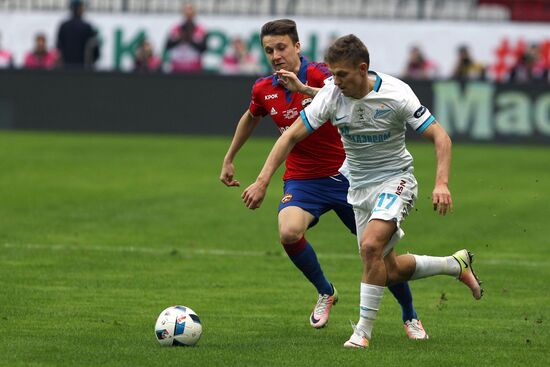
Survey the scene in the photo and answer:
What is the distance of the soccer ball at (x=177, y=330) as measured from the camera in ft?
27.9

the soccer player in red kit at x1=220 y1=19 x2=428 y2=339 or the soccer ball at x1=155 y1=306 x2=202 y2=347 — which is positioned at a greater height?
the soccer player in red kit at x1=220 y1=19 x2=428 y2=339

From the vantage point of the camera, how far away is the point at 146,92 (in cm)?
2741

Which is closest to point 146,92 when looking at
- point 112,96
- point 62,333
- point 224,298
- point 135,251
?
point 112,96

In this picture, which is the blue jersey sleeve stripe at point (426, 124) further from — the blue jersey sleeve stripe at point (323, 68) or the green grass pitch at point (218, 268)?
the blue jersey sleeve stripe at point (323, 68)

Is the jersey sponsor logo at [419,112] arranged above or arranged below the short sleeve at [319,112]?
above

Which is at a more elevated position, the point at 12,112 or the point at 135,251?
the point at 135,251

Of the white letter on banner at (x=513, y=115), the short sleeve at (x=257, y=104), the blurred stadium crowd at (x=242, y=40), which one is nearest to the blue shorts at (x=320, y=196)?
the short sleeve at (x=257, y=104)

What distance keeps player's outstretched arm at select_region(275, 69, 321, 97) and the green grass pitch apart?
5.45ft

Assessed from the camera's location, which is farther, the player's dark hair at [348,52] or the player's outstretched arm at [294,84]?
the player's outstretched arm at [294,84]

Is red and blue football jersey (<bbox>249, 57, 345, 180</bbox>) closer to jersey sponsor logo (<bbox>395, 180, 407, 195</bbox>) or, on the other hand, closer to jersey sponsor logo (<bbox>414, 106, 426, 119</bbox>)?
jersey sponsor logo (<bbox>395, 180, 407, 195</bbox>)

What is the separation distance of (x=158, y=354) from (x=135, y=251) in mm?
5720

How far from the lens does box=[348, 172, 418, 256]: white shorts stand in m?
8.67

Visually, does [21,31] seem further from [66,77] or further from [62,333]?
[62,333]

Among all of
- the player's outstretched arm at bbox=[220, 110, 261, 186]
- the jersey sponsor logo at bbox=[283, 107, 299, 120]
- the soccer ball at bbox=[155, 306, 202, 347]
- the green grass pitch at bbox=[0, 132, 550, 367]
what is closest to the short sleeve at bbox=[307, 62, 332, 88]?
the jersey sponsor logo at bbox=[283, 107, 299, 120]
